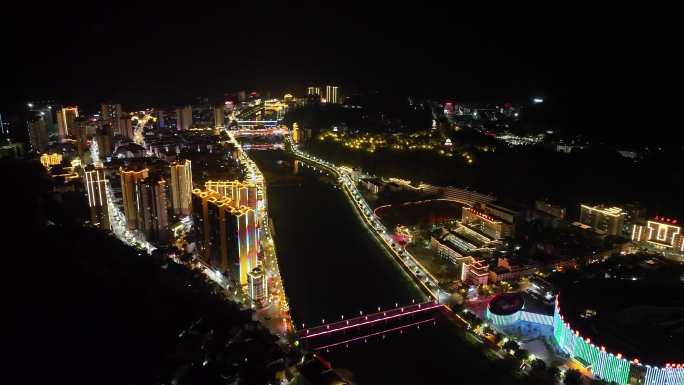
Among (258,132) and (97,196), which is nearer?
(97,196)

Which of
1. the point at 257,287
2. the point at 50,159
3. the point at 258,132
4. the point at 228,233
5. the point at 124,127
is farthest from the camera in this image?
the point at 258,132

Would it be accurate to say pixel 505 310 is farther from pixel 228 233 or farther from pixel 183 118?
pixel 183 118

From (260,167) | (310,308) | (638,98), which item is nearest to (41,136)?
(260,167)

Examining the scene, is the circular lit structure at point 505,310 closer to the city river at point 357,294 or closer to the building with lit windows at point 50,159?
the city river at point 357,294

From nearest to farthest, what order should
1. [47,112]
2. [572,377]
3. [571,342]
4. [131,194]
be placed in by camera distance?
1. [572,377]
2. [571,342]
3. [131,194]
4. [47,112]

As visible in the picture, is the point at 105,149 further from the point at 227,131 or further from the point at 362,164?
the point at 362,164

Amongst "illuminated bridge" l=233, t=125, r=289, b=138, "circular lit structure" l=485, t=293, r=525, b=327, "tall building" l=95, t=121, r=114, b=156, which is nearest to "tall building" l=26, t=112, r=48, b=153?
"tall building" l=95, t=121, r=114, b=156

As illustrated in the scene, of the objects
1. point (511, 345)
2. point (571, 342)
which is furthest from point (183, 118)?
point (571, 342)

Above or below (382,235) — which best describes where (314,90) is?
above
